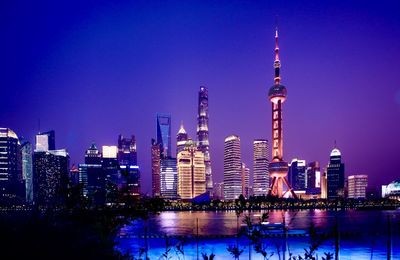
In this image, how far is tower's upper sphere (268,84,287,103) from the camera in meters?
162

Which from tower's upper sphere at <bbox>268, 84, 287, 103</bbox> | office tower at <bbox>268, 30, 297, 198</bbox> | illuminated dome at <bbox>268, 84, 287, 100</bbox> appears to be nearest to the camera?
office tower at <bbox>268, 30, 297, 198</bbox>

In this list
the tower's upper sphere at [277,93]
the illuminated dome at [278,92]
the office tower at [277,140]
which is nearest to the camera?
the office tower at [277,140]

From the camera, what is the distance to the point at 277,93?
6353 inches

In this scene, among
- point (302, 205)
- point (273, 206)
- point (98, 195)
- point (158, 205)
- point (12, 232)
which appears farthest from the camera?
point (302, 205)

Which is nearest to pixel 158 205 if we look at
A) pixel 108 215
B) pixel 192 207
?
pixel 108 215

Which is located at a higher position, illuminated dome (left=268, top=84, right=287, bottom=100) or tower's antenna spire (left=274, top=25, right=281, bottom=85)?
tower's antenna spire (left=274, top=25, right=281, bottom=85)

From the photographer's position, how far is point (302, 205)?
166 metres

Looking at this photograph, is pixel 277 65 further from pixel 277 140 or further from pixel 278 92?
pixel 277 140

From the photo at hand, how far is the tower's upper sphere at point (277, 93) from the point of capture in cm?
16175

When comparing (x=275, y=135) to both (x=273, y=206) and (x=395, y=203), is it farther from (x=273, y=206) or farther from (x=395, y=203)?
(x=395, y=203)

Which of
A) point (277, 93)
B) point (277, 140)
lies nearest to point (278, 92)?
point (277, 93)

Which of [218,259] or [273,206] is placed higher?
[218,259]

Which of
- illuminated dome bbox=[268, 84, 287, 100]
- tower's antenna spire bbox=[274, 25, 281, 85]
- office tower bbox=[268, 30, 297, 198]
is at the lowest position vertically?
office tower bbox=[268, 30, 297, 198]

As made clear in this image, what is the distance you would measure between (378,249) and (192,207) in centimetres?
14263
